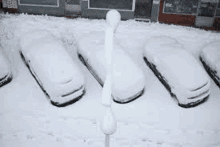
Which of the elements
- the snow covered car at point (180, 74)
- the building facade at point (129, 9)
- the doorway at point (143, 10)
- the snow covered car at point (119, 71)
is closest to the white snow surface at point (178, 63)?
the snow covered car at point (180, 74)

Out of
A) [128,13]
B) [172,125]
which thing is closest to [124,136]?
[172,125]

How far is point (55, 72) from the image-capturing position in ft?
16.4

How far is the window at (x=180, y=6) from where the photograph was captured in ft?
28.4

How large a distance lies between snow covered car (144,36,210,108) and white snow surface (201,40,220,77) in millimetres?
693

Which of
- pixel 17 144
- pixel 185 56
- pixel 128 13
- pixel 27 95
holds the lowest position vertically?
pixel 17 144

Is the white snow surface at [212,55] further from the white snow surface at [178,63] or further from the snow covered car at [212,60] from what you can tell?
the white snow surface at [178,63]

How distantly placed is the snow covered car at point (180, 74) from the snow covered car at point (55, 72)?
7.38 ft

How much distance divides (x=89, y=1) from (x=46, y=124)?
6197 mm

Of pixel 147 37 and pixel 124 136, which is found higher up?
pixel 147 37

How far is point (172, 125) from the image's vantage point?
4.74 metres

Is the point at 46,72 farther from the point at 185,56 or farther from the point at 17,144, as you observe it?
the point at 185,56

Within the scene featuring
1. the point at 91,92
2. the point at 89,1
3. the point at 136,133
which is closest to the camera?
the point at 136,133

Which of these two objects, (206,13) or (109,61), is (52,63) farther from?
(206,13)

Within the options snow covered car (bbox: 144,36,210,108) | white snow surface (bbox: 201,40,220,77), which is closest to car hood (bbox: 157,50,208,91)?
snow covered car (bbox: 144,36,210,108)
